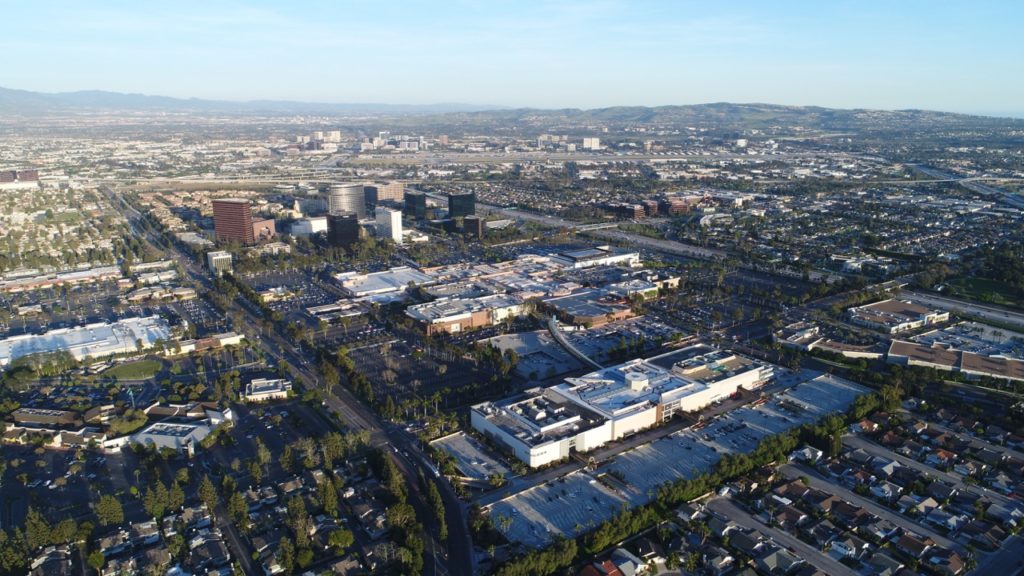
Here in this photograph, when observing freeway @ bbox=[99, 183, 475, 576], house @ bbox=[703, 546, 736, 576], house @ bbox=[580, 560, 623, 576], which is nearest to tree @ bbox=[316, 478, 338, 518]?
freeway @ bbox=[99, 183, 475, 576]

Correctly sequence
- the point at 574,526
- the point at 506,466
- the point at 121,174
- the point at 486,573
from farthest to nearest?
the point at 121,174
the point at 506,466
the point at 574,526
the point at 486,573

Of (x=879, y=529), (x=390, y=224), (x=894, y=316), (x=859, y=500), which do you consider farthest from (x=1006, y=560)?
(x=390, y=224)

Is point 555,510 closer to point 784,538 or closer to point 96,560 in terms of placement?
point 784,538

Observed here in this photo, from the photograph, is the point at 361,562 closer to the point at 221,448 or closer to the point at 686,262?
the point at 221,448

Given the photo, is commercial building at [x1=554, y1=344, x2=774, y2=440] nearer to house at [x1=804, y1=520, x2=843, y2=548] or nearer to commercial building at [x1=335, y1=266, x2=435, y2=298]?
house at [x1=804, y1=520, x2=843, y2=548]

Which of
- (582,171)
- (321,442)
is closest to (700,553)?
(321,442)

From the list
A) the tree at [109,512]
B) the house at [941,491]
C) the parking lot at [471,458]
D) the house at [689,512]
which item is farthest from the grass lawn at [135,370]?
the house at [941,491]
